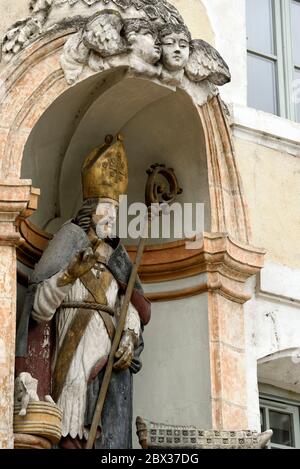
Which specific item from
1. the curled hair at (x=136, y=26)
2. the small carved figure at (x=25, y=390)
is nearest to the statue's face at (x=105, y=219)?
the curled hair at (x=136, y=26)

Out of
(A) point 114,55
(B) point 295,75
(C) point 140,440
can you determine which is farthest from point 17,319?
(B) point 295,75

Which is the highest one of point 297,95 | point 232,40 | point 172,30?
point 232,40

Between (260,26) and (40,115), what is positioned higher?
(260,26)

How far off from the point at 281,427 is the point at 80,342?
157cm

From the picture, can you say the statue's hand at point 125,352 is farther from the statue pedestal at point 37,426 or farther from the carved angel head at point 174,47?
the carved angel head at point 174,47

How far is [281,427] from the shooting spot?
10.1m

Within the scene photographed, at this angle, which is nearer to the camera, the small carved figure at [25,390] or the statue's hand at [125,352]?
the small carved figure at [25,390]

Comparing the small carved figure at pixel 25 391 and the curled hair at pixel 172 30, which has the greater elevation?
the curled hair at pixel 172 30

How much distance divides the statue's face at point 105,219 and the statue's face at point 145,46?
0.74 meters

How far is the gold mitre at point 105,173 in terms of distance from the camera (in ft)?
31.0

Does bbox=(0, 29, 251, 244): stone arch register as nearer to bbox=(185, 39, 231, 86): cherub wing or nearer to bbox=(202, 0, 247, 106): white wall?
bbox=(185, 39, 231, 86): cherub wing

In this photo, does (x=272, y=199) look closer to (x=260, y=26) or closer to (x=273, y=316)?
(x=273, y=316)

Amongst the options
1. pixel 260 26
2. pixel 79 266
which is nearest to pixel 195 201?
pixel 79 266

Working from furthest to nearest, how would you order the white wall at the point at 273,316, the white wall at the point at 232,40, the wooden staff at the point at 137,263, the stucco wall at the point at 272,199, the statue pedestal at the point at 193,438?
the white wall at the point at 232,40, the stucco wall at the point at 272,199, the white wall at the point at 273,316, the wooden staff at the point at 137,263, the statue pedestal at the point at 193,438
